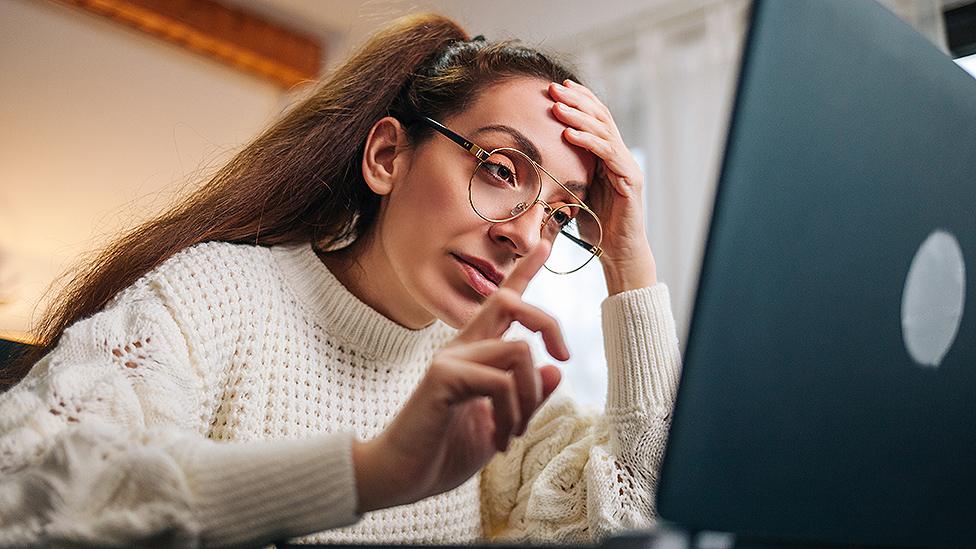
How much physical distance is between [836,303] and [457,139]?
0.74 m

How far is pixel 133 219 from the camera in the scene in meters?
1.37

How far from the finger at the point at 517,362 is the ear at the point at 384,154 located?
2.21ft

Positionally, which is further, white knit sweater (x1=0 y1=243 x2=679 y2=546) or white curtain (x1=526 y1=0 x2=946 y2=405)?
white curtain (x1=526 y1=0 x2=946 y2=405)

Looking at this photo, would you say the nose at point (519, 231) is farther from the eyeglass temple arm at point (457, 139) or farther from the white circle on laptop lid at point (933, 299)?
the white circle on laptop lid at point (933, 299)

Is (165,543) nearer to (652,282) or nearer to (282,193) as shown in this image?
(282,193)

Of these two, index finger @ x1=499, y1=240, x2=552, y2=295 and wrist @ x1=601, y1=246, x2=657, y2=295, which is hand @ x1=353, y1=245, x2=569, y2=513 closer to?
index finger @ x1=499, y1=240, x2=552, y2=295

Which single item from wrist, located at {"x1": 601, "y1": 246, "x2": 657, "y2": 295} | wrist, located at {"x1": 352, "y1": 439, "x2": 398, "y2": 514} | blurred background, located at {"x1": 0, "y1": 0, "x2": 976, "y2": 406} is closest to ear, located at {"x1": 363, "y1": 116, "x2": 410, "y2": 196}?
wrist, located at {"x1": 601, "y1": 246, "x2": 657, "y2": 295}

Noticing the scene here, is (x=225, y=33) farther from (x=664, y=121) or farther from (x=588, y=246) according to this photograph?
(x=588, y=246)

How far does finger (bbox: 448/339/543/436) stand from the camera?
60cm

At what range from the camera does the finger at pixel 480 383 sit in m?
0.58

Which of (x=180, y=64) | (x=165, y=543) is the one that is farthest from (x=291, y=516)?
(x=180, y=64)

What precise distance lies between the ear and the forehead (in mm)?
92

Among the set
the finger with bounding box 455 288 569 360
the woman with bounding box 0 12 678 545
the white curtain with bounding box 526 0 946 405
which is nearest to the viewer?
the finger with bounding box 455 288 569 360

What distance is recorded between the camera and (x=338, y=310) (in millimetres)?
1167
